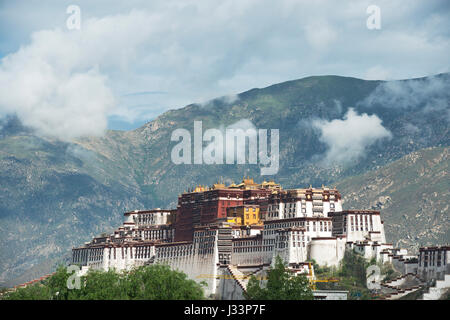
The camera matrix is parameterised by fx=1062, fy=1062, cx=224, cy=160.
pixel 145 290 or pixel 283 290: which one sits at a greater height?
pixel 283 290

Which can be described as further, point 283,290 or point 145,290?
point 283,290

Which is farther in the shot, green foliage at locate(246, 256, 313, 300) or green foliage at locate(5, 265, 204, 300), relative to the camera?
green foliage at locate(246, 256, 313, 300)

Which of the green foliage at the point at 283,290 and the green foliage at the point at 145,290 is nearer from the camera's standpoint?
the green foliage at the point at 145,290
